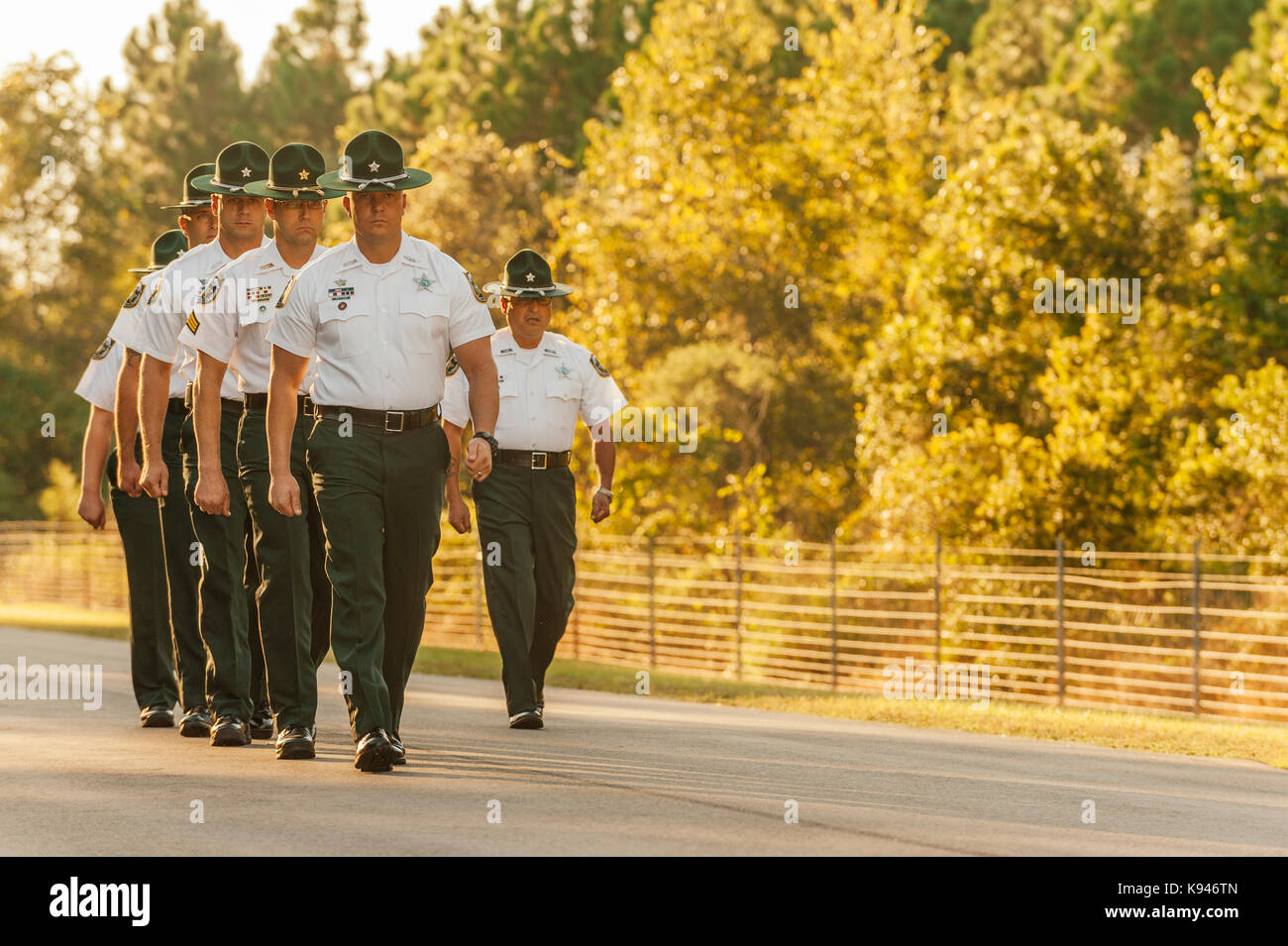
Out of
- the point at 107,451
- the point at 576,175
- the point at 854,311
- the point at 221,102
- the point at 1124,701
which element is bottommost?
the point at 1124,701

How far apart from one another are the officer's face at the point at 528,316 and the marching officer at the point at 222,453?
5.37 feet

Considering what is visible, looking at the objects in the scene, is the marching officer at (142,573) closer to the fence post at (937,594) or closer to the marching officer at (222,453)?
the marching officer at (222,453)

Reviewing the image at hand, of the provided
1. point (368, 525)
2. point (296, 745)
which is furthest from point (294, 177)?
point (296, 745)

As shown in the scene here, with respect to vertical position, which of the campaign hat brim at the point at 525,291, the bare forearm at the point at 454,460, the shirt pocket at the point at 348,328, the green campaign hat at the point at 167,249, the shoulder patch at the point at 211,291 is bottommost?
the bare forearm at the point at 454,460

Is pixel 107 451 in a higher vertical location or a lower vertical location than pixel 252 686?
higher

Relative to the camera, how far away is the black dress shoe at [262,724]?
31.1 feet

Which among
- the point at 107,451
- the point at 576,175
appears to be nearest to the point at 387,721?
the point at 107,451

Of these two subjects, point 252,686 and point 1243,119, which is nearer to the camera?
point 252,686

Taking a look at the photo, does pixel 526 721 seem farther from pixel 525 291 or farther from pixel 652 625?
pixel 652 625

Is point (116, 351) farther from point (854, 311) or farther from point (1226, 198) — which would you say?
point (854, 311)

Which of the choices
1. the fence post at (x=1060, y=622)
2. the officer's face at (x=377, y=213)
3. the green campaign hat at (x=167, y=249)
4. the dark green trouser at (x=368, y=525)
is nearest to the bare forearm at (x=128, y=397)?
the green campaign hat at (x=167, y=249)

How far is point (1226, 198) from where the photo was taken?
2353cm
